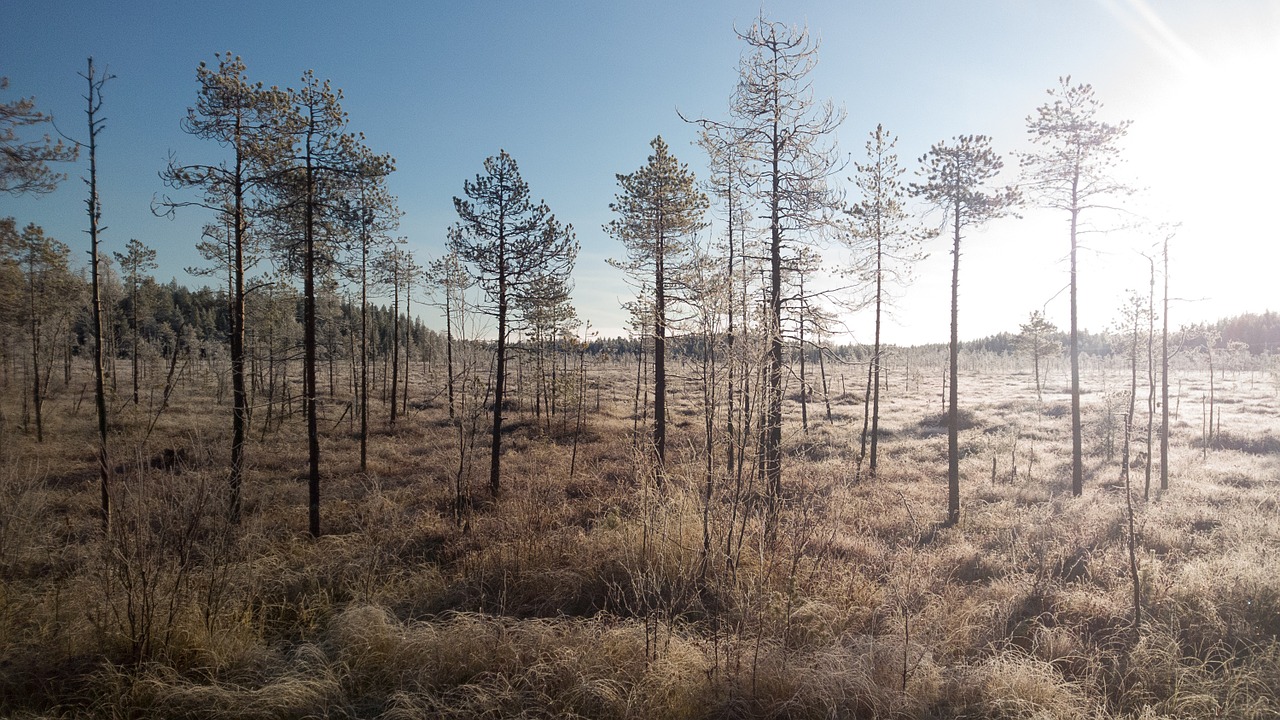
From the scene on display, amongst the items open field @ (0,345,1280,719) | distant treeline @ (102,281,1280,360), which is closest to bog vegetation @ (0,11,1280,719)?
open field @ (0,345,1280,719)

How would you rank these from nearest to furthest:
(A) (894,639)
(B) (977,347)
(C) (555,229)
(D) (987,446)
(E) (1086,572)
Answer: (A) (894,639) < (E) (1086,572) < (C) (555,229) < (D) (987,446) < (B) (977,347)

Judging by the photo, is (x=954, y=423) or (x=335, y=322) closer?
(x=954, y=423)

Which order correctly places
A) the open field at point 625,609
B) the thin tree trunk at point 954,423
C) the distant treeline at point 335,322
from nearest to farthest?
the open field at point 625,609 → the thin tree trunk at point 954,423 → the distant treeline at point 335,322

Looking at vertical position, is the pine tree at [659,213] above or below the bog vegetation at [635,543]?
above

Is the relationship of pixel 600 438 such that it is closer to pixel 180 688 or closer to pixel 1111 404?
pixel 180 688

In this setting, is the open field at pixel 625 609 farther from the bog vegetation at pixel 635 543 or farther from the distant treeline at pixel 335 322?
the distant treeline at pixel 335 322

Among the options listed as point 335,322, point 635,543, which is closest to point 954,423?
point 635,543

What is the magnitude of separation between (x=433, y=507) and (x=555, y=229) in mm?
7987

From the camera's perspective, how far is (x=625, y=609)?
20.1ft

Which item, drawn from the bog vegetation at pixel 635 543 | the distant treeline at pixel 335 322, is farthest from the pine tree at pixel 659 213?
the distant treeline at pixel 335 322

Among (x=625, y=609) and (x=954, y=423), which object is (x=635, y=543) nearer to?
(x=625, y=609)

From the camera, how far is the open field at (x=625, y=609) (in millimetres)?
4047

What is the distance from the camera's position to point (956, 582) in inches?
322

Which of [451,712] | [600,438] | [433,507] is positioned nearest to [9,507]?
[433,507]
